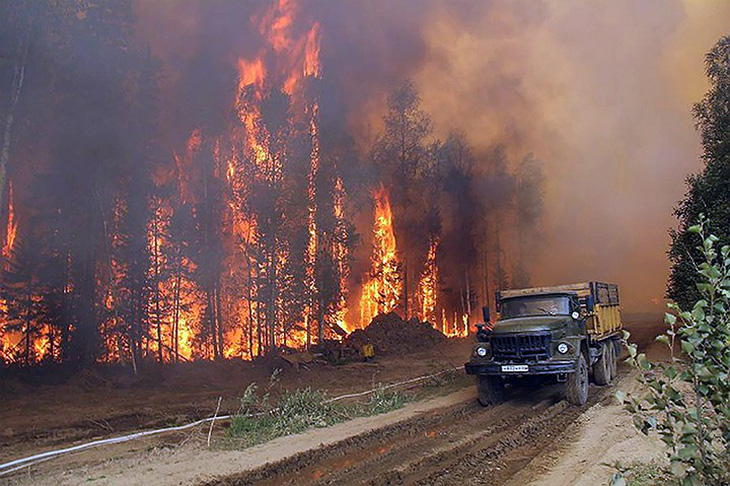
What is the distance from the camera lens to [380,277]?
4134cm

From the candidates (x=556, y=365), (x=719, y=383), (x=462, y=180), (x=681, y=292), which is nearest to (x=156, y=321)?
(x=556, y=365)

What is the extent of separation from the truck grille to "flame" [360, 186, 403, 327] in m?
28.1

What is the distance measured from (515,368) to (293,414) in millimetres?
5225

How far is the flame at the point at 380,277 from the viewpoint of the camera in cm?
4116

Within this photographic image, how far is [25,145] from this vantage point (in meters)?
25.1

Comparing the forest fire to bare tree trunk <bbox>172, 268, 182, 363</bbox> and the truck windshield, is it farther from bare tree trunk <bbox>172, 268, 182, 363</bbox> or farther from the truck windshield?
the truck windshield

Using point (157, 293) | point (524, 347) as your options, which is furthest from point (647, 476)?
point (157, 293)

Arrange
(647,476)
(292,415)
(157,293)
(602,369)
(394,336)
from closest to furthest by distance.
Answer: (647,476)
(292,415)
(602,369)
(157,293)
(394,336)

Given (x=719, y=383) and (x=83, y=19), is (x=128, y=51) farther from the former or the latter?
(x=719, y=383)

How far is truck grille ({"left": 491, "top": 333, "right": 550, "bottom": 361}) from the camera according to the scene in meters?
12.2

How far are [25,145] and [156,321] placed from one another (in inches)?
420

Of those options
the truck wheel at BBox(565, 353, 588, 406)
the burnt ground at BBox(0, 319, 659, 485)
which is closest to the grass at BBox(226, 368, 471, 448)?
the burnt ground at BBox(0, 319, 659, 485)

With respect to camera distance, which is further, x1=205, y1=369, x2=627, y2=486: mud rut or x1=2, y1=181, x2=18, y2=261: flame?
x1=2, y1=181, x2=18, y2=261: flame

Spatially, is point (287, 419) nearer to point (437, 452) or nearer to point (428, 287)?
point (437, 452)
